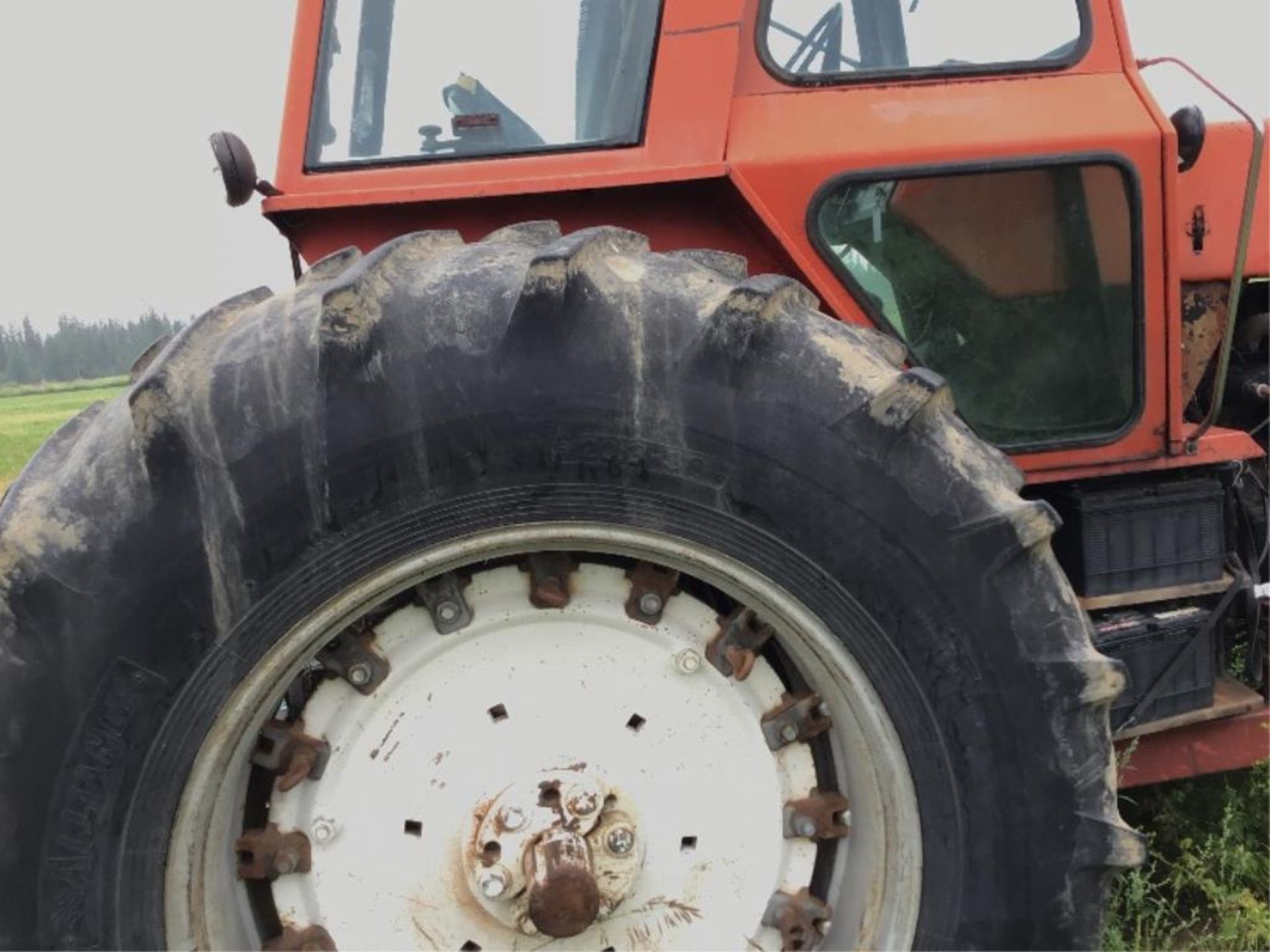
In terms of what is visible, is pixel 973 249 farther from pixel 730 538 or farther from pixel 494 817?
pixel 494 817

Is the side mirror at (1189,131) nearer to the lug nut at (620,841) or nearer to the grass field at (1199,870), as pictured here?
the grass field at (1199,870)

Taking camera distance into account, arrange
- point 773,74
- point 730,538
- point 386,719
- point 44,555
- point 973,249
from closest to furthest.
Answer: point 44,555
point 730,538
point 386,719
point 773,74
point 973,249

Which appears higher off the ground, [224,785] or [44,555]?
[44,555]

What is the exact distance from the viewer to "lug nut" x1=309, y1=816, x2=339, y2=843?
1.47 meters

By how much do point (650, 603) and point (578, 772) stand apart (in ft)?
0.86

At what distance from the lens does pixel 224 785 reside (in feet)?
4.66

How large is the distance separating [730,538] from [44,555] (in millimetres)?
856

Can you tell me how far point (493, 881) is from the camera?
1423 mm

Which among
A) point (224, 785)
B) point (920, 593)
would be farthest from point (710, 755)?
point (224, 785)

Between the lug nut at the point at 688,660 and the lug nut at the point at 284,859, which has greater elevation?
the lug nut at the point at 688,660

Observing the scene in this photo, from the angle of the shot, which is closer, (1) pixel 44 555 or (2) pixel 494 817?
(1) pixel 44 555

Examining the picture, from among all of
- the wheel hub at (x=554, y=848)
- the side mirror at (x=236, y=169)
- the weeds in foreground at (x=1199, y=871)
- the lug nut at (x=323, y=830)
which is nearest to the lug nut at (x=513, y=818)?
the wheel hub at (x=554, y=848)

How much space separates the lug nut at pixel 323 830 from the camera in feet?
4.83

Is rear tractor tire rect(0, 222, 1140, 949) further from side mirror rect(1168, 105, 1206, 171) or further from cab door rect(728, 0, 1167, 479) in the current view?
side mirror rect(1168, 105, 1206, 171)
